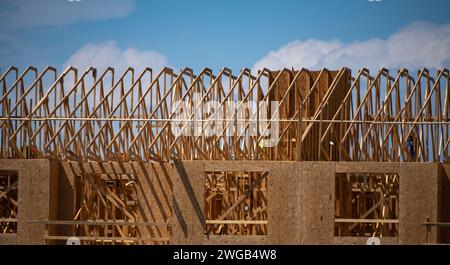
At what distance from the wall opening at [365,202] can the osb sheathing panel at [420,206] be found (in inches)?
34.0

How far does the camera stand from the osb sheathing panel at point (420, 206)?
36844 mm

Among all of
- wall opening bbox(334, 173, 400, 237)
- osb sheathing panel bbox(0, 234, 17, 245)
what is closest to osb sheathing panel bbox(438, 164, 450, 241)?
wall opening bbox(334, 173, 400, 237)

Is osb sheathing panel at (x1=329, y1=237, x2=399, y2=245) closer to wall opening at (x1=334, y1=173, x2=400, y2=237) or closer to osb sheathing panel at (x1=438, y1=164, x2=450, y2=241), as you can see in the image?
wall opening at (x1=334, y1=173, x2=400, y2=237)

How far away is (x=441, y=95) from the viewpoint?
41.0 m

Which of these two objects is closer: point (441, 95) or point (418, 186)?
point (418, 186)

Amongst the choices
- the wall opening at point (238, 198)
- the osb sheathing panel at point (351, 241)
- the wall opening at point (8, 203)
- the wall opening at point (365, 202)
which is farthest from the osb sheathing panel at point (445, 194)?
the wall opening at point (8, 203)

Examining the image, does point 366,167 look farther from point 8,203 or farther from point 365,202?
point 8,203

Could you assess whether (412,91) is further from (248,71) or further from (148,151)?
(148,151)

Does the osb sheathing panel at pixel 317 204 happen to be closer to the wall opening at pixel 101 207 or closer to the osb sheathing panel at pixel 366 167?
the osb sheathing panel at pixel 366 167

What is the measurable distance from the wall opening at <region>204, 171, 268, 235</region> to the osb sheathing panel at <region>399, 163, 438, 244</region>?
423 centimetres

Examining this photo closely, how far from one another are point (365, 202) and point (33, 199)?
10516 millimetres

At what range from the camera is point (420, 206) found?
121 ft
